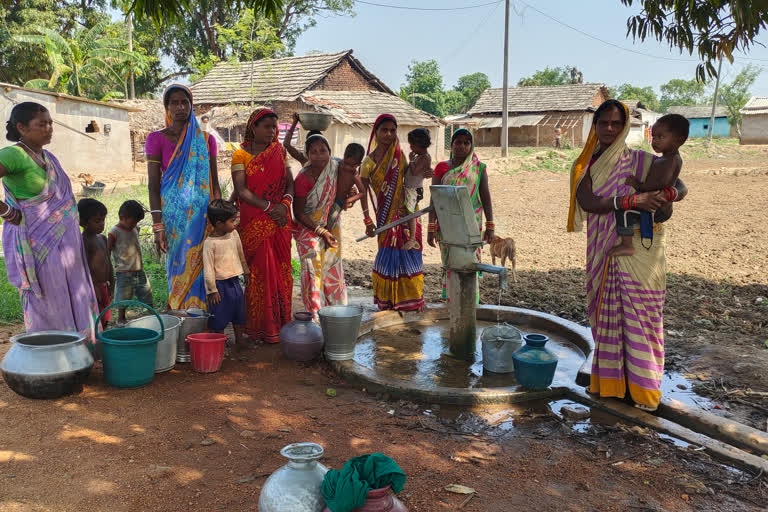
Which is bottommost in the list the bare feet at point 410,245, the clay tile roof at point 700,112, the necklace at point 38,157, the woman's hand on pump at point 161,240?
the bare feet at point 410,245

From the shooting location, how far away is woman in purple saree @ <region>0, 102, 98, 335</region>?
12.1 ft

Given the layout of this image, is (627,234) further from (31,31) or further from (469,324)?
(31,31)

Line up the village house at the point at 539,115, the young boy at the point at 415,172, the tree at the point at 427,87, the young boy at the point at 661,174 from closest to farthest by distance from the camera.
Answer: the young boy at the point at 661,174, the young boy at the point at 415,172, the village house at the point at 539,115, the tree at the point at 427,87

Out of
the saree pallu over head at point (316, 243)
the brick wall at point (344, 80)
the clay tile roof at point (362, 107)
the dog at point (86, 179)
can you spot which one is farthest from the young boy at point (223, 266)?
the brick wall at point (344, 80)

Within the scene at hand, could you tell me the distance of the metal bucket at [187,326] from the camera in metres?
4.34

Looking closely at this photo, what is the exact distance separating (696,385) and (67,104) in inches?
734

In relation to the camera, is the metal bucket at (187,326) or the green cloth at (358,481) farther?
the metal bucket at (187,326)

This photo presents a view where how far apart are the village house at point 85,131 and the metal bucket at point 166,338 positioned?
14.7m

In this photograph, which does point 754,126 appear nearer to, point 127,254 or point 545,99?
point 545,99

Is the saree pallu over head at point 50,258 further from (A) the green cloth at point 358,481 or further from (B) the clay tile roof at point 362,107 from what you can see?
(B) the clay tile roof at point 362,107

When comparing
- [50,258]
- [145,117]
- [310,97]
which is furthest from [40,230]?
[145,117]

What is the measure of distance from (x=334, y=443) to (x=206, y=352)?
138 centimetres

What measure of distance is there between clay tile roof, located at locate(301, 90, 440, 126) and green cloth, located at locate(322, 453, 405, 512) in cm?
1694

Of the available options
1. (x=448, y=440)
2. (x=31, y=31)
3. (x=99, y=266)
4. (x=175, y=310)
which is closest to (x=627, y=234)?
(x=448, y=440)
